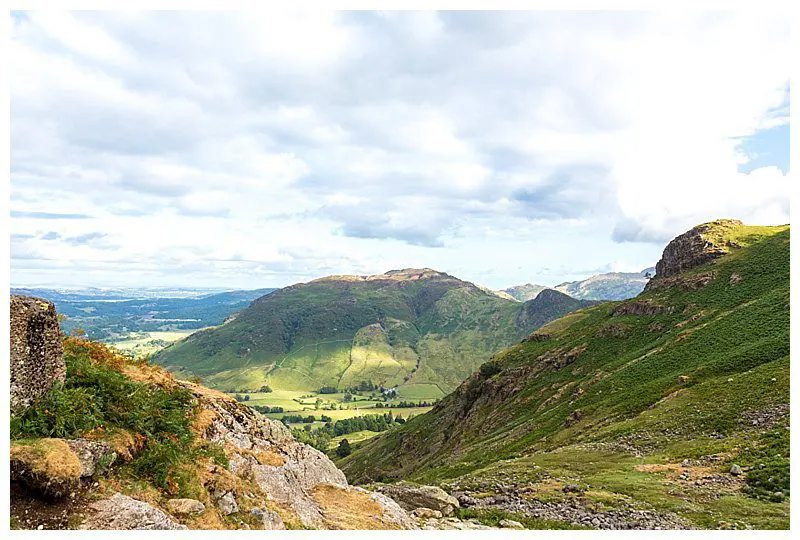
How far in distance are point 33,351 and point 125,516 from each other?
8.48 m

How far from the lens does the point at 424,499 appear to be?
27.7 m

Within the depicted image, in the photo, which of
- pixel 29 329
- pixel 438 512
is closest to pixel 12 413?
pixel 29 329

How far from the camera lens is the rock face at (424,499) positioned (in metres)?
26.5

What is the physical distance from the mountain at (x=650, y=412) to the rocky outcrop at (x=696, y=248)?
0.66m

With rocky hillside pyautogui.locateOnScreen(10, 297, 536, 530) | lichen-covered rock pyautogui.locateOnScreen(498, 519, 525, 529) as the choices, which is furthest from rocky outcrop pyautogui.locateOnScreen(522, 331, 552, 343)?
rocky hillside pyautogui.locateOnScreen(10, 297, 536, 530)

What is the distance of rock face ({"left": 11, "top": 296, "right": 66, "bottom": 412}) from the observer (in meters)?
16.6

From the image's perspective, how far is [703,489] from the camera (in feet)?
87.5

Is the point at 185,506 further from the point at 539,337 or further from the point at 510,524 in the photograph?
the point at 539,337

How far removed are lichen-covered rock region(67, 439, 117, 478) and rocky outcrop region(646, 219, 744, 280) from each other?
499 ft

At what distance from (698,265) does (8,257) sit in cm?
15594

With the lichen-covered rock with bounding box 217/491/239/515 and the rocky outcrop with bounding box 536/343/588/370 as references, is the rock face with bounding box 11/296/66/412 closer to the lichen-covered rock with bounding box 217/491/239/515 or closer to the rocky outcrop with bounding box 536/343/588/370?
the lichen-covered rock with bounding box 217/491/239/515

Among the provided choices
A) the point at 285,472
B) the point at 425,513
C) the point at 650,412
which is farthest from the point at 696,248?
the point at 285,472

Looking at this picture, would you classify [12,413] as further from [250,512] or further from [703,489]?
[703,489]

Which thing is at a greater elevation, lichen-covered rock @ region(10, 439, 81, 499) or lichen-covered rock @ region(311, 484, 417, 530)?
lichen-covered rock @ region(10, 439, 81, 499)
